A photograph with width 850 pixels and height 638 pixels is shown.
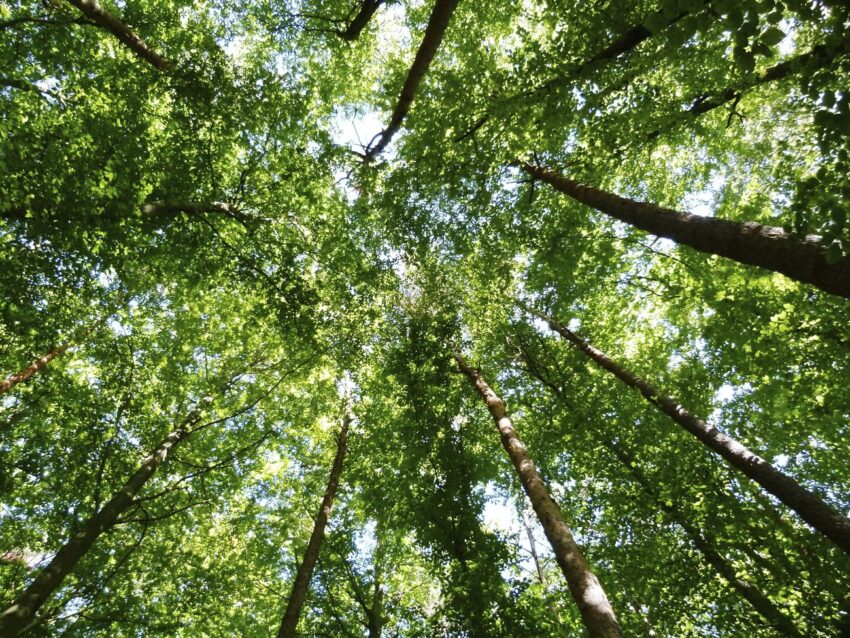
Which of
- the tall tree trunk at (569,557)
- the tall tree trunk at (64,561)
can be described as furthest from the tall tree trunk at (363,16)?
the tall tree trunk at (64,561)

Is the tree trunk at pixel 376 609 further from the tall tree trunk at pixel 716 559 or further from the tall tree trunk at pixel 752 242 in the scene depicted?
the tall tree trunk at pixel 752 242

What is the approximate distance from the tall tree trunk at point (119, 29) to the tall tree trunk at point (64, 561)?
8769mm

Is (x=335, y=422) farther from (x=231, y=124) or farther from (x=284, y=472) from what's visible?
(x=231, y=124)

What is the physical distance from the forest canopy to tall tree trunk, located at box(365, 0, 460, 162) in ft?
0.26

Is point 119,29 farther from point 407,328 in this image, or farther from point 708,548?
point 708,548

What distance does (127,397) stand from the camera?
1038 centimetres

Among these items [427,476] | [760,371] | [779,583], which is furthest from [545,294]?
[779,583]

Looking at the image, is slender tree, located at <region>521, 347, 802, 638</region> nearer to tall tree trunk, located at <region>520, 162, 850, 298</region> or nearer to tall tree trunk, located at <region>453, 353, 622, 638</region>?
tall tree trunk, located at <region>453, 353, 622, 638</region>

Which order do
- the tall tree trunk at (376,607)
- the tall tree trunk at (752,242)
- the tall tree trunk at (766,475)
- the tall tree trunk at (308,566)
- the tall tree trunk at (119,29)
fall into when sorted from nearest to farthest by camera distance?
the tall tree trunk at (752,242) < the tall tree trunk at (766,475) < the tall tree trunk at (119,29) < the tall tree trunk at (308,566) < the tall tree trunk at (376,607)

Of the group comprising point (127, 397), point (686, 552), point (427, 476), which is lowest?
point (686, 552)

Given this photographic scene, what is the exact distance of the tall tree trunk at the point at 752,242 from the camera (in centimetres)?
372

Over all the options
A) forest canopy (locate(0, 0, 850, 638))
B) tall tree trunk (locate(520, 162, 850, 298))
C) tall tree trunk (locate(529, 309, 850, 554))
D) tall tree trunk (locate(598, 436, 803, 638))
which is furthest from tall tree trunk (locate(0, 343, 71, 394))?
tall tree trunk (locate(529, 309, 850, 554))

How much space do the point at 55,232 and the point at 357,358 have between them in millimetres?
6350

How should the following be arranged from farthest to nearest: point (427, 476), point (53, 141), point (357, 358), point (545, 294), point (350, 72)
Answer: point (350, 72), point (545, 294), point (357, 358), point (427, 476), point (53, 141)
